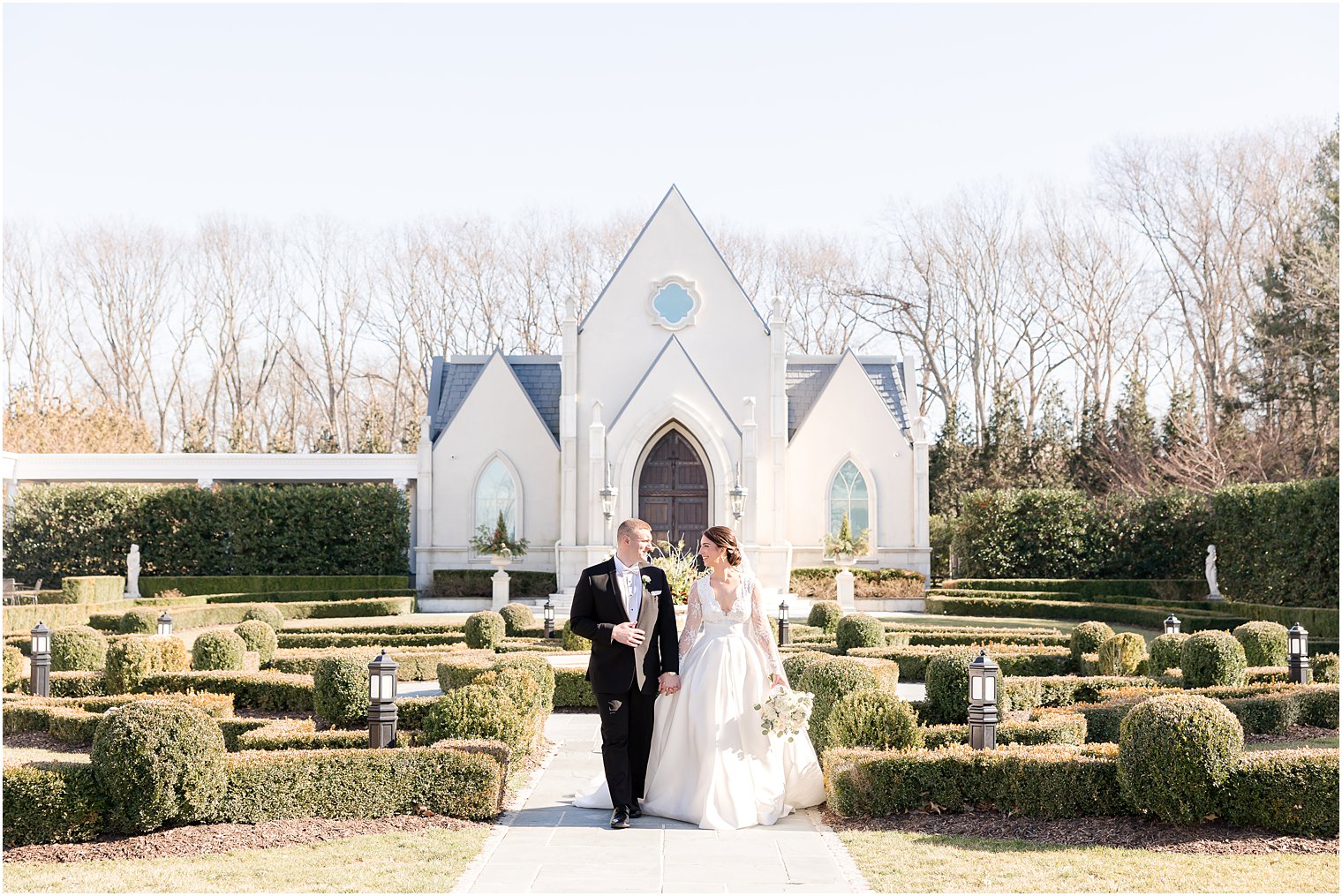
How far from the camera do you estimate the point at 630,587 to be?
8.12 metres

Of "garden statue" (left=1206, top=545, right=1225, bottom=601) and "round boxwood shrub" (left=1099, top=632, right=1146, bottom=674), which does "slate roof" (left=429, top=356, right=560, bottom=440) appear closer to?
"garden statue" (left=1206, top=545, right=1225, bottom=601)

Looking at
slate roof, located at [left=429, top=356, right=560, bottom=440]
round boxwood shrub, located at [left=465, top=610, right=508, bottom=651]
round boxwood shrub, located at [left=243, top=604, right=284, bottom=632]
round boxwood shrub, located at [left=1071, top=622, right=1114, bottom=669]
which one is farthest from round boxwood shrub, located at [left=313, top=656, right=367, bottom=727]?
slate roof, located at [left=429, top=356, right=560, bottom=440]

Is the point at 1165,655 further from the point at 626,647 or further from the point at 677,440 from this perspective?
the point at 677,440

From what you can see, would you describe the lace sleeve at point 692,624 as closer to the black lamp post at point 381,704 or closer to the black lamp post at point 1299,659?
the black lamp post at point 381,704

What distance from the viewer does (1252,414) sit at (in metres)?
38.2

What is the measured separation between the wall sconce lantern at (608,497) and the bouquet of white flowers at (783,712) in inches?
807

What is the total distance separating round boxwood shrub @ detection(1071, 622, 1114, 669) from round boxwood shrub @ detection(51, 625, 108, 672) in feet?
41.2

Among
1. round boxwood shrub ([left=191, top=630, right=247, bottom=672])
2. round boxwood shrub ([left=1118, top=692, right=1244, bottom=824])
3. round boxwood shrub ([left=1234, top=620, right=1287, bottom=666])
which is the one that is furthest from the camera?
round boxwood shrub ([left=191, top=630, right=247, bottom=672])

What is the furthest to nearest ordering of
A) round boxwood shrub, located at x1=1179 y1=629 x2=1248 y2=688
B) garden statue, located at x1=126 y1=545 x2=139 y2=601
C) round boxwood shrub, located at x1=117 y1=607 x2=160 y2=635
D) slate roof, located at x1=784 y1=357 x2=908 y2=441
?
slate roof, located at x1=784 y1=357 x2=908 y2=441
garden statue, located at x1=126 y1=545 x2=139 y2=601
round boxwood shrub, located at x1=117 y1=607 x2=160 y2=635
round boxwood shrub, located at x1=1179 y1=629 x2=1248 y2=688

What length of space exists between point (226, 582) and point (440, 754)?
23.6m

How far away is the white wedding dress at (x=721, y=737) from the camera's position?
808 centimetres

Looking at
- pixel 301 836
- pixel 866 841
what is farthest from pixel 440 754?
pixel 866 841

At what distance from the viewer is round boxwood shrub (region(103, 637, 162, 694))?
14180mm

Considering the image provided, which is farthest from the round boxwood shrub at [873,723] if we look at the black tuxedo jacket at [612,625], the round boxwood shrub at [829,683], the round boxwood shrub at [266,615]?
the round boxwood shrub at [266,615]
